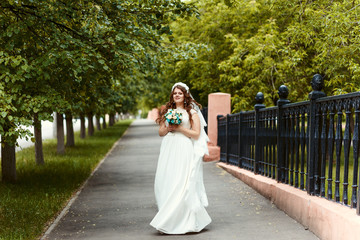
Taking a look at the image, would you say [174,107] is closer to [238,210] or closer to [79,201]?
[238,210]

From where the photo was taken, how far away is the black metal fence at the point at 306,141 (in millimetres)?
5348

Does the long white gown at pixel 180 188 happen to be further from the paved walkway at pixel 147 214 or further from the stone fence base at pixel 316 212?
the stone fence base at pixel 316 212

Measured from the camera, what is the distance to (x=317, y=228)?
5.71 meters

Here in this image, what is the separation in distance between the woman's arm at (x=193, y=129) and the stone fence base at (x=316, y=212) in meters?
1.62

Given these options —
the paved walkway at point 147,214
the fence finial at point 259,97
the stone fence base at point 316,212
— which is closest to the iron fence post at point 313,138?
the stone fence base at point 316,212

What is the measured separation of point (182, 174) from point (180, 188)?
7.6 inches

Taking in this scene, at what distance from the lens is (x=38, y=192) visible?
972cm

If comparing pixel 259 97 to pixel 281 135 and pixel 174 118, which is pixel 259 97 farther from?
pixel 174 118

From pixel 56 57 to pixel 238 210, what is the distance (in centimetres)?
361

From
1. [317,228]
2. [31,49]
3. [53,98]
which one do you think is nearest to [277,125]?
[317,228]

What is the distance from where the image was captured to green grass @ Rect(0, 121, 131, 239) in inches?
263

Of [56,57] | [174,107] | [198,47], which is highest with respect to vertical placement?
[198,47]

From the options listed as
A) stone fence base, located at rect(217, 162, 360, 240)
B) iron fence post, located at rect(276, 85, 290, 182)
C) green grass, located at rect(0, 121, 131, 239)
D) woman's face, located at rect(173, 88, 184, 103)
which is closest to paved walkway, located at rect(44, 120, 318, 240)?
stone fence base, located at rect(217, 162, 360, 240)

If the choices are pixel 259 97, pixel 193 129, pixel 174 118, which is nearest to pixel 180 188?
pixel 193 129
